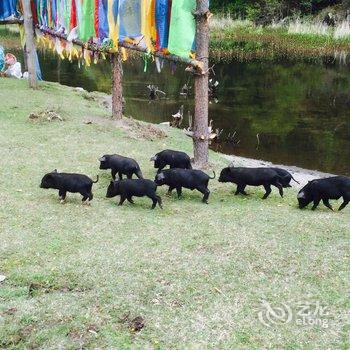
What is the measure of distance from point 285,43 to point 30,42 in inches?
749

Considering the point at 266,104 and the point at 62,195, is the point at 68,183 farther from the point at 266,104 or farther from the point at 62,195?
the point at 266,104

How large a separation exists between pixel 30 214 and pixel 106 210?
116 centimetres

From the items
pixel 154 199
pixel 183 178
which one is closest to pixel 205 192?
Answer: pixel 183 178

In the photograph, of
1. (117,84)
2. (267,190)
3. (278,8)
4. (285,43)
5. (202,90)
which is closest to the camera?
(267,190)

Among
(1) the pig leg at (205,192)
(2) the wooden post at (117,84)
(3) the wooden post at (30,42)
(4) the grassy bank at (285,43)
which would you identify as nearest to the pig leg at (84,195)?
(1) the pig leg at (205,192)

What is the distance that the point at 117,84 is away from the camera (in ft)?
48.8

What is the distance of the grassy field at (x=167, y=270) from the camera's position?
5480 mm

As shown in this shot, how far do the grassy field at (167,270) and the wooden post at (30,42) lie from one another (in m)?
9.19

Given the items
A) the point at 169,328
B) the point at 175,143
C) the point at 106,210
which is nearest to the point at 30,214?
the point at 106,210

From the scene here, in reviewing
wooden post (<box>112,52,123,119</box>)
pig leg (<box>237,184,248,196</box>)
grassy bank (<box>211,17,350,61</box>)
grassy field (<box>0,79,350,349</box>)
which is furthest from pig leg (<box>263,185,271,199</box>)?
grassy bank (<box>211,17,350,61</box>)

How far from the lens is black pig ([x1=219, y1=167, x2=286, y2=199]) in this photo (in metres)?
9.54

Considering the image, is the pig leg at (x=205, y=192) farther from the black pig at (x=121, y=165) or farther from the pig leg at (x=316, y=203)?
the pig leg at (x=316, y=203)

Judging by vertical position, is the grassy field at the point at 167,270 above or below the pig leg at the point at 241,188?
above

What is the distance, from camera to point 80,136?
43.2 feet
